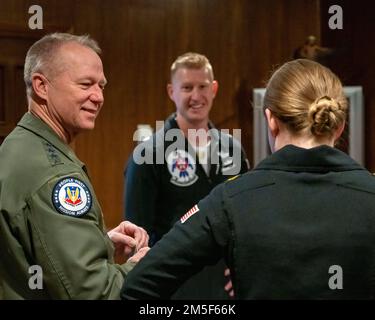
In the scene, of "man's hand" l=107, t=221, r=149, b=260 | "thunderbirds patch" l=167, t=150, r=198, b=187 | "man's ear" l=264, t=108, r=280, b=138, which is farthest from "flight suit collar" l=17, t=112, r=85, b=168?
"thunderbirds patch" l=167, t=150, r=198, b=187

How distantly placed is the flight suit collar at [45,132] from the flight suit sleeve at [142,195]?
3.68ft

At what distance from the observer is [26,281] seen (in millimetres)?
1415

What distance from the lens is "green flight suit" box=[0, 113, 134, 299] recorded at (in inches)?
54.0

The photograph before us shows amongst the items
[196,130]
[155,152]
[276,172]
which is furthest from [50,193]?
[196,130]

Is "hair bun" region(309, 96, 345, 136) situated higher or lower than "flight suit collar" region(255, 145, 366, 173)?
higher

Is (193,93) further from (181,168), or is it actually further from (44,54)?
(44,54)

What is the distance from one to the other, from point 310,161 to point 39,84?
812mm

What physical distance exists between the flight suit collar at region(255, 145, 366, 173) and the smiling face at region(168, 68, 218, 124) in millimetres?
1705

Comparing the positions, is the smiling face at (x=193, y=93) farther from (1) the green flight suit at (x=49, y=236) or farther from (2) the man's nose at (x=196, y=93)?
(1) the green flight suit at (x=49, y=236)

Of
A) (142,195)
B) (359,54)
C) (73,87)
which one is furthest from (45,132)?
(359,54)

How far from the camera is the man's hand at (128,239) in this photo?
5.42ft

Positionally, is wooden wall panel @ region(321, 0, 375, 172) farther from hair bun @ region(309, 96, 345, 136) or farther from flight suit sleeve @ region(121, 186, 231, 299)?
flight suit sleeve @ region(121, 186, 231, 299)
